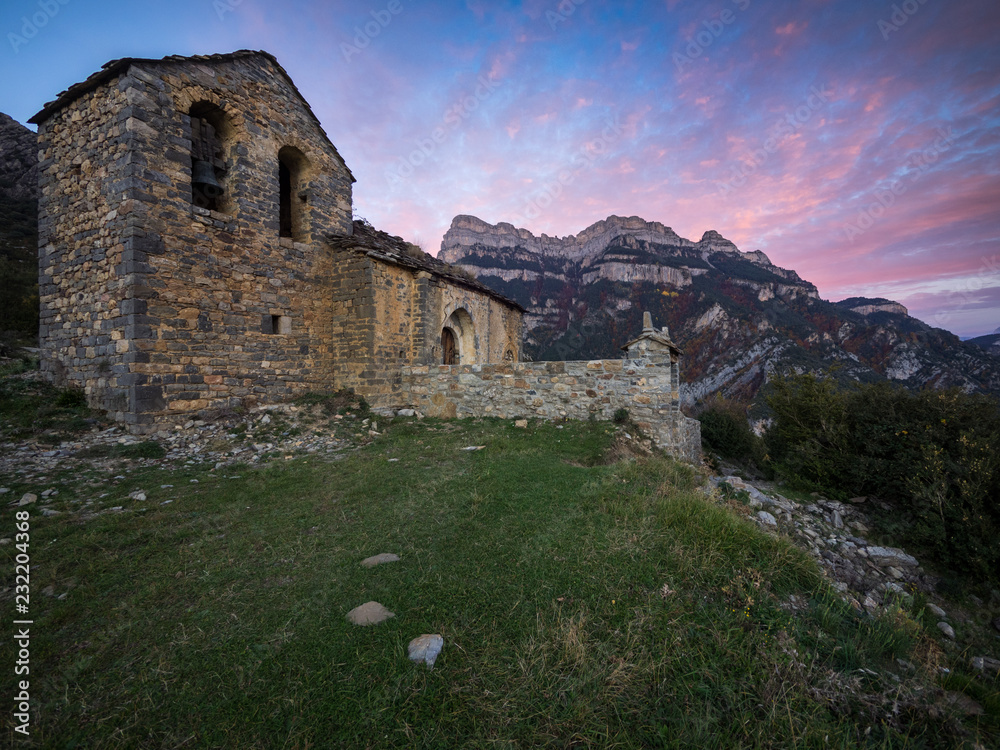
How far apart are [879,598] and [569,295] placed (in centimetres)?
8259

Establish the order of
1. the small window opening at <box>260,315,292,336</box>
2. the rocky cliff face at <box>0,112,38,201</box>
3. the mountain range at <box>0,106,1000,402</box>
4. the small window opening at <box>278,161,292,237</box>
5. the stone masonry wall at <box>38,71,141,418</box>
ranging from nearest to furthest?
the stone masonry wall at <box>38,71,141,418</box> < the small window opening at <box>260,315,292,336</box> < the small window opening at <box>278,161,292,237</box> < the rocky cliff face at <box>0,112,38,201</box> < the mountain range at <box>0,106,1000,402</box>

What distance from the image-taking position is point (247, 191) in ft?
28.7

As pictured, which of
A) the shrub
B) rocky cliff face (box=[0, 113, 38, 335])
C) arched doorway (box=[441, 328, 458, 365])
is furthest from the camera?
arched doorway (box=[441, 328, 458, 365])

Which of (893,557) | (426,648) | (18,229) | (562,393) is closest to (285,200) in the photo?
(562,393)

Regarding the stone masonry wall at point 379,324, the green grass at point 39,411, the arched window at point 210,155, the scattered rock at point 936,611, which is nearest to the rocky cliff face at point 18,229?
the green grass at point 39,411

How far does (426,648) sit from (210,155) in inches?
457

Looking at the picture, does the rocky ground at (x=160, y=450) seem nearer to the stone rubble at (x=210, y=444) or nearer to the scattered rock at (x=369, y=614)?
the stone rubble at (x=210, y=444)

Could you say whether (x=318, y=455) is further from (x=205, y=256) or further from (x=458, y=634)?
(x=205, y=256)

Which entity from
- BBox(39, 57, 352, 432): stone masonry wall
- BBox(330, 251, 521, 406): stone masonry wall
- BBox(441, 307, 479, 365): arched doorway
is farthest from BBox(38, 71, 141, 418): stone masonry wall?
BBox(441, 307, 479, 365): arched doorway

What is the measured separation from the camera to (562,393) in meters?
8.47

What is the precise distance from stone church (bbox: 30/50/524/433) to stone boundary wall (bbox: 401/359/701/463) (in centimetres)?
123

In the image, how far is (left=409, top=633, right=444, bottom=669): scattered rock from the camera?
6.46 feet

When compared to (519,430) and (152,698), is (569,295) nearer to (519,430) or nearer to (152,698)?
(519,430)

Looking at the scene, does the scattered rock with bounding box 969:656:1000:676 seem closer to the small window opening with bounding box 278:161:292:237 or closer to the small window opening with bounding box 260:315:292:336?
the small window opening with bounding box 260:315:292:336
